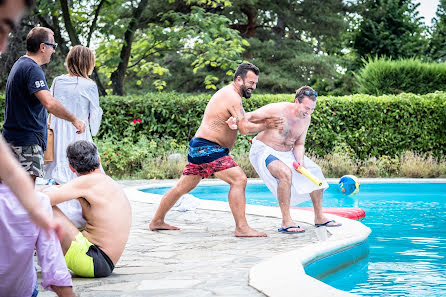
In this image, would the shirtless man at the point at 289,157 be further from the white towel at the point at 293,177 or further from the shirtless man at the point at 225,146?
the shirtless man at the point at 225,146

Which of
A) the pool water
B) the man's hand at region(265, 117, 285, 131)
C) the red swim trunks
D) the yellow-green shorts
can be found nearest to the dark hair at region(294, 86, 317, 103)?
the man's hand at region(265, 117, 285, 131)

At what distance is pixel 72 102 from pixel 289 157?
2.54 metres

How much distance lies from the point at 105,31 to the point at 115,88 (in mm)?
2609

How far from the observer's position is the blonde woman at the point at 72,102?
5.55 m

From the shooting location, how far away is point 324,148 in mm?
15156

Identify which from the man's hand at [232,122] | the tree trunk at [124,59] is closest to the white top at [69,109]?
the man's hand at [232,122]

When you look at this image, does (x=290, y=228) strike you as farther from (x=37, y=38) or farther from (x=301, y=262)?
(x=37, y=38)

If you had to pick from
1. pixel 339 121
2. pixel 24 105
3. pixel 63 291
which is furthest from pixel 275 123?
pixel 339 121

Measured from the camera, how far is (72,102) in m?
5.66

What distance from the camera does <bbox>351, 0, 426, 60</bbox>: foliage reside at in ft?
89.9

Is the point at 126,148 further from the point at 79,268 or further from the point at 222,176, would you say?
the point at 79,268

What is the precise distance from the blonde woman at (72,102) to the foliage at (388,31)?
2319cm

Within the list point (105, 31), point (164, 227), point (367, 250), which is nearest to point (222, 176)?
point (164, 227)

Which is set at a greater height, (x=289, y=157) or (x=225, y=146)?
(x=225, y=146)
